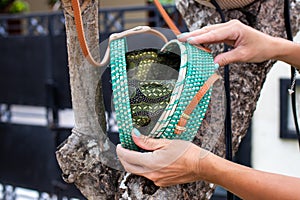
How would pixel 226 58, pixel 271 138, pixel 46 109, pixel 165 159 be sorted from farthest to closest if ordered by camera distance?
pixel 46 109, pixel 271 138, pixel 226 58, pixel 165 159

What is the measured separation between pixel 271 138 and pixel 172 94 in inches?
76.8

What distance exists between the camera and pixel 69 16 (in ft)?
2.66

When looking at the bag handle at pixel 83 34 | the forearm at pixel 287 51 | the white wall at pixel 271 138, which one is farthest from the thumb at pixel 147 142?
the white wall at pixel 271 138

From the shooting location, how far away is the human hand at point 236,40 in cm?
80

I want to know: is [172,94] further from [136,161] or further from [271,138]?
[271,138]

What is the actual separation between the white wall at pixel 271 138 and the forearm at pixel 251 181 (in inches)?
71.8

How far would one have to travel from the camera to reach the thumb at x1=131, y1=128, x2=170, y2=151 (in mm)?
724

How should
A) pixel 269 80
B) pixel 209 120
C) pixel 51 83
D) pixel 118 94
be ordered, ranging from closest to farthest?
pixel 118 94 → pixel 209 120 → pixel 269 80 → pixel 51 83

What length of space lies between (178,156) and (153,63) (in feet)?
0.57

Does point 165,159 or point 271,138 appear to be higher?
point 165,159

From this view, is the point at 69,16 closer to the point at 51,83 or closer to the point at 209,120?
the point at 209,120

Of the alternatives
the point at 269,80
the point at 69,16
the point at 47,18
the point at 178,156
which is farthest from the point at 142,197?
the point at 47,18

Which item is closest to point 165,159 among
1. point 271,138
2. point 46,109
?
point 271,138

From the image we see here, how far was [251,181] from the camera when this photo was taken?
73cm
